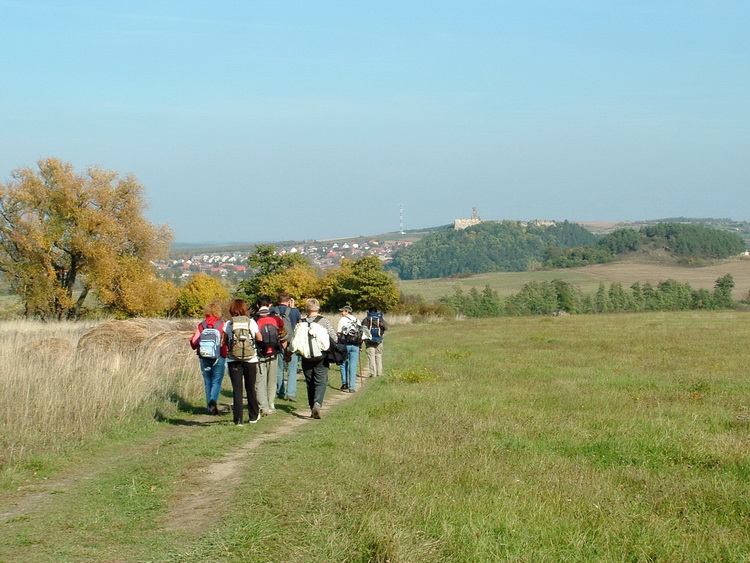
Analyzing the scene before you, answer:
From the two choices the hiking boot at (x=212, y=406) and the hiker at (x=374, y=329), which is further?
the hiker at (x=374, y=329)

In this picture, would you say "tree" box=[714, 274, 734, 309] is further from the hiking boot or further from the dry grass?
the hiking boot

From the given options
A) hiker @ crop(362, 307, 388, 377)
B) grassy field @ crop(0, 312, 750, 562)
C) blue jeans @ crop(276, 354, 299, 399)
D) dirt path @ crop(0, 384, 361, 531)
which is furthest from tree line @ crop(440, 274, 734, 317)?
dirt path @ crop(0, 384, 361, 531)

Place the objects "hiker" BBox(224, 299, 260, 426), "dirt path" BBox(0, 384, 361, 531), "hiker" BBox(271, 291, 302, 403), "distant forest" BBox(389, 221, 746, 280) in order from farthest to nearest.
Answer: "distant forest" BBox(389, 221, 746, 280) → "hiker" BBox(271, 291, 302, 403) → "hiker" BBox(224, 299, 260, 426) → "dirt path" BBox(0, 384, 361, 531)

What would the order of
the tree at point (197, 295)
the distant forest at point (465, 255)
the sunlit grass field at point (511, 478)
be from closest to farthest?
the sunlit grass field at point (511, 478) → the tree at point (197, 295) → the distant forest at point (465, 255)

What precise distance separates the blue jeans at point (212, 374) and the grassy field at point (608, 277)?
246 ft

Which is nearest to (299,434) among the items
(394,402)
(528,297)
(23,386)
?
(394,402)

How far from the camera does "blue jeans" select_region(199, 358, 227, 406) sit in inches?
497

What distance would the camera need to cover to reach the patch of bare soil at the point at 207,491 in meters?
6.37

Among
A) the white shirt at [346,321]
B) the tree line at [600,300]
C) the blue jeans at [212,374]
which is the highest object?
the white shirt at [346,321]

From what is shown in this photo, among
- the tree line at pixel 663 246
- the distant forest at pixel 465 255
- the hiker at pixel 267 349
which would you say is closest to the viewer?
the hiker at pixel 267 349

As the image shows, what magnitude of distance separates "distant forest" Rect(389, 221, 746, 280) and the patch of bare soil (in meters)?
130

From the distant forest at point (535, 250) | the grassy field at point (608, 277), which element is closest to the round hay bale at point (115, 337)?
the grassy field at point (608, 277)

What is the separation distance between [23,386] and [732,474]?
8920mm

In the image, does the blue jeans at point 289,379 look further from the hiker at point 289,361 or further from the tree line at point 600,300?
the tree line at point 600,300
